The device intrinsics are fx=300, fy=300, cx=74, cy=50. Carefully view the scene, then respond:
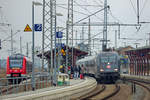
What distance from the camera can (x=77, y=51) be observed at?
42.8m

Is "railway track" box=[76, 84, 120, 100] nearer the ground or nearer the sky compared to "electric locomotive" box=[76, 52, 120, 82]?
nearer the ground

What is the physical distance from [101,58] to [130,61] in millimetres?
26278

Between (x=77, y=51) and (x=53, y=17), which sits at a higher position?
(x=53, y=17)

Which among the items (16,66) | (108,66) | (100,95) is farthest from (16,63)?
(100,95)

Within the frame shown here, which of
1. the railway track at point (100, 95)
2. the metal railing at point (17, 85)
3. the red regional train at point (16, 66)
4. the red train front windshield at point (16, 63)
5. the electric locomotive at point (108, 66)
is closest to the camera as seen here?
the metal railing at point (17, 85)

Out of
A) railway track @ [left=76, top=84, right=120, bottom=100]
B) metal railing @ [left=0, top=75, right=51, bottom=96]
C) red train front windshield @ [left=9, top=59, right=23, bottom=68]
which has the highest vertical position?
red train front windshield @ [left=9, top=59, right=23, bottom=68]

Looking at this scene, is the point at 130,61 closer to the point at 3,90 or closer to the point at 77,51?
the point at 77,51

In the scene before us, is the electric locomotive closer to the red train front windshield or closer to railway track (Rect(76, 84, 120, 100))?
railway track (Rect(76, 84, 120, 100))

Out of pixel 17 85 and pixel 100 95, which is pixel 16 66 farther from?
pixel 17 85

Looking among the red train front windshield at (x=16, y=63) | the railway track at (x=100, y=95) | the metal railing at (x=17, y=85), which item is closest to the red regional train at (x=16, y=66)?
the red train front windshield at (x=16, y=63)

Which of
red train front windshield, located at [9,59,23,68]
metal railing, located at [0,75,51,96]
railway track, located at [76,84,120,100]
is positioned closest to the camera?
metal railing, located at [0,75,51,96]

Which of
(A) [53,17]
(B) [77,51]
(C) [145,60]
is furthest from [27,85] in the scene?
→ (C) [145,60]

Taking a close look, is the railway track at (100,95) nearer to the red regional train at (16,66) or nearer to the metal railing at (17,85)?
the metal railing at (17,85)

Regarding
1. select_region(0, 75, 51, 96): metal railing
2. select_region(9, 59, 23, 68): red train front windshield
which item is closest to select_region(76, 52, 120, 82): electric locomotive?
select_region(9, 59, 23, 68): red train front windshield
